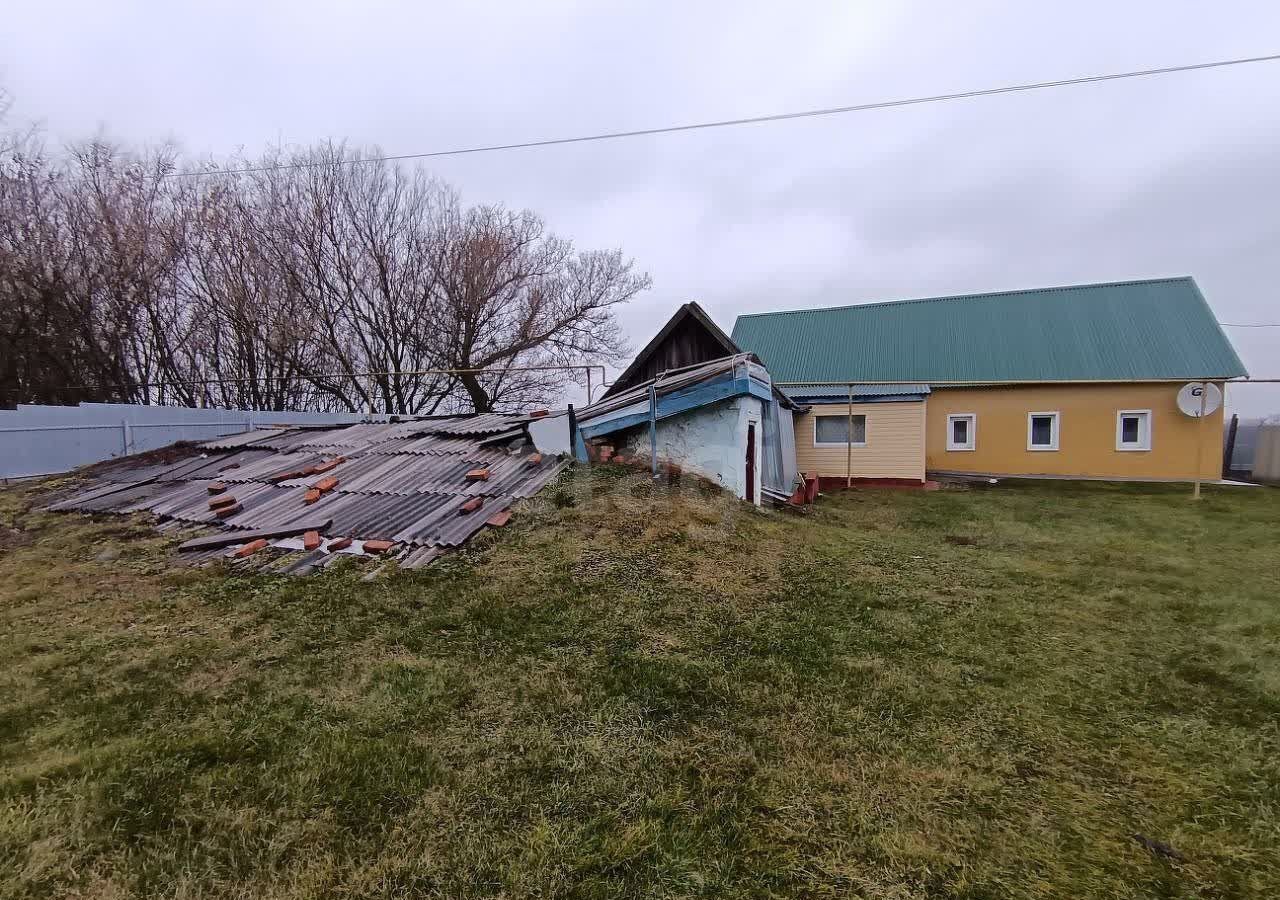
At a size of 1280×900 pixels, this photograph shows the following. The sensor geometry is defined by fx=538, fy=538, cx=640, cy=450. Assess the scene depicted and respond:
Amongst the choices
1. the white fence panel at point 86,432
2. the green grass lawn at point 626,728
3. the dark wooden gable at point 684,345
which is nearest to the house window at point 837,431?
the dark wooden gable at point 684,345

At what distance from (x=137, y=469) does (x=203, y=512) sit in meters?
4.18

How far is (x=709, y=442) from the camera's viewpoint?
8.47m

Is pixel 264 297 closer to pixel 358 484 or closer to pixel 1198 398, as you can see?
pixel 358 484

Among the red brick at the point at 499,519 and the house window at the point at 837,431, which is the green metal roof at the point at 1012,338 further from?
the red brick at the point at 499,519

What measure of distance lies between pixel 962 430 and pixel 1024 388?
78.3 inches

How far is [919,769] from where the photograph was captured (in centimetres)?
272

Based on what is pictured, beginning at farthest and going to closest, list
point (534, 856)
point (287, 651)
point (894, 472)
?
1. point (894, 472)
2. point (287, 651)
3. point (534, 856)

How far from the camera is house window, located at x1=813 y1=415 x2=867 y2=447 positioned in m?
14.6

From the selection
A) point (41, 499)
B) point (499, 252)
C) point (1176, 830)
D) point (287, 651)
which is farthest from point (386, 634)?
point (499, 252)

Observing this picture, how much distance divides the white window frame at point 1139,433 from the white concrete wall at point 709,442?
13.5 metres

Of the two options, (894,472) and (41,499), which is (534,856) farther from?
(894,472)

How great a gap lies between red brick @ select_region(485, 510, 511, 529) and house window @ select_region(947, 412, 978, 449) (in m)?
15.2

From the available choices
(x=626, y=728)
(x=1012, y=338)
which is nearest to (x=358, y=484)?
(x=626, y=728)

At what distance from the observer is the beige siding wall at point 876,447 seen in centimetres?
1401
